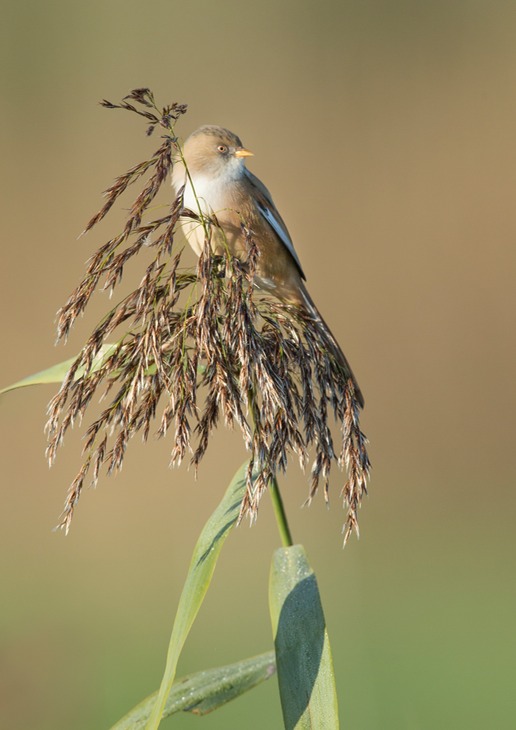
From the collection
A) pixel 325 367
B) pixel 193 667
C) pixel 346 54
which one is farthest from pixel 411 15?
A: pixel 325 367

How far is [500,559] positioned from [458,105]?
1960 mm

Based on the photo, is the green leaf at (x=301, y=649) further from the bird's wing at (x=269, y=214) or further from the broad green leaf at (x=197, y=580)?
the bird's wing at (x=269, y=214)

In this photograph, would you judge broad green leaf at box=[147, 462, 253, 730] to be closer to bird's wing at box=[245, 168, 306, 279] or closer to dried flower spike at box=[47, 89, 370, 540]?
dried flower spike at box=[47, 89, 370, 540]

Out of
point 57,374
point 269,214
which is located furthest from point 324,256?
point 57,374

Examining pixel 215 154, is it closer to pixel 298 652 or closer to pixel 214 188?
pixel 214 188

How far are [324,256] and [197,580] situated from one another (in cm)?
286

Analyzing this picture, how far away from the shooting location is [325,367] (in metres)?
0.98

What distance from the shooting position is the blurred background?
3248 millimetres

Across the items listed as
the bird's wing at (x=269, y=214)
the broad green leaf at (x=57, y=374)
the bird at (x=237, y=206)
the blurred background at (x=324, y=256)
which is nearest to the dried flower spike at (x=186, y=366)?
the broad green leaf at (x=57, y=374)

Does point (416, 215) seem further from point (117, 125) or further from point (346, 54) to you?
point (117, 125)

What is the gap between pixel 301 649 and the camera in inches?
34.8

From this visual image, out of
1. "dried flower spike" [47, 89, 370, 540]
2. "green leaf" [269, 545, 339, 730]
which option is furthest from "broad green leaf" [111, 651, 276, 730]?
"dried flower spike" [47, 89, 370, 540]

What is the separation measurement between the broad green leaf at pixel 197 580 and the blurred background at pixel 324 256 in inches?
80.6

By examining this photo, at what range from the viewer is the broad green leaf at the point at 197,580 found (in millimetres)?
805
